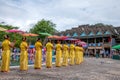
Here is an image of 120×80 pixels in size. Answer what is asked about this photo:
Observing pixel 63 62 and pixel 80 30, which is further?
pixel 80 30

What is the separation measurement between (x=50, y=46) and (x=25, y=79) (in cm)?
760

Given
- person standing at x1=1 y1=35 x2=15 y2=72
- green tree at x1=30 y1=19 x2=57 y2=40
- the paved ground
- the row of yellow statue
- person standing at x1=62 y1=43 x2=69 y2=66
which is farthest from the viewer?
green tree at x1=30 y1=19 x2=57 y2=40

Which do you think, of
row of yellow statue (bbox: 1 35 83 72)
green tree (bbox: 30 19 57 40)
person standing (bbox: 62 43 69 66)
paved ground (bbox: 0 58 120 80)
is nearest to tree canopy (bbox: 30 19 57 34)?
green tree (bbox: 30 19 57 40)

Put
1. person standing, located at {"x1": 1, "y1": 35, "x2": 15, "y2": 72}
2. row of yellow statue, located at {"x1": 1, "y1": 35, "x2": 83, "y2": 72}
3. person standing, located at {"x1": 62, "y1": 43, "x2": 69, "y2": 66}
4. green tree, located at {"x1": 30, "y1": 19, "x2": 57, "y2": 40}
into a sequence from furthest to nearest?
green tree, located at {"x1": 30, "y1": 19, "x2": 57, "y2": 40}, person standing, located at {"x1": 62, "y1": 43, "x2": 69, "y2": 66}, row of yellow statue, located at {"x1": 1, "y1": 35, "x2": 83, "y2": 72}, person standing, located at {"x1": 1, "y1": 35, "x2": 15, "y2": 72}

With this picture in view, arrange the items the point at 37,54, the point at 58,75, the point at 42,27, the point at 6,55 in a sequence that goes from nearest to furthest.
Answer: the point at 58,75
the point at 6,55
the point at 37,54
the point at 42,27

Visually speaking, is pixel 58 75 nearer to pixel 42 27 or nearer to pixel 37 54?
pixel 37 54

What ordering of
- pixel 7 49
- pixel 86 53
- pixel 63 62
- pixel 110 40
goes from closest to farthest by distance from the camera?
pixel 7 49
pixel 63 62
pixel 110 40
pixel 86 53

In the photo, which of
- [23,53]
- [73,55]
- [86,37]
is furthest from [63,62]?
[86,37]

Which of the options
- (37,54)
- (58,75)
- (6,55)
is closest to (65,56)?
(37,54)

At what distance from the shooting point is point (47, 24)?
72.7 meters

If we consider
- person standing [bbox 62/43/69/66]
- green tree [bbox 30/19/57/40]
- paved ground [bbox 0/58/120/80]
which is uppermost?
green tree [bbox 30/19/57/40]

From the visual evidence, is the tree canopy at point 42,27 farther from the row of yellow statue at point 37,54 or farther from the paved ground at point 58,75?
the paved ground at point 58,75

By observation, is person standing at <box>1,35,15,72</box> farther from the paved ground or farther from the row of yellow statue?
the paved ground

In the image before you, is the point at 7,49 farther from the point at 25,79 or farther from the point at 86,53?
the point at 86,53
